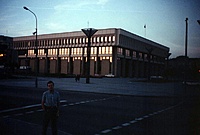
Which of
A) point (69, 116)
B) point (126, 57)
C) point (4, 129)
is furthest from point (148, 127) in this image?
point (126, 57)

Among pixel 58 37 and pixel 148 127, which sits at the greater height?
pixel 58 37

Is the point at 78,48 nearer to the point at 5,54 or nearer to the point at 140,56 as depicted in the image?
the point at 140,56

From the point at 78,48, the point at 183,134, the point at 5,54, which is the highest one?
the point at 78,48

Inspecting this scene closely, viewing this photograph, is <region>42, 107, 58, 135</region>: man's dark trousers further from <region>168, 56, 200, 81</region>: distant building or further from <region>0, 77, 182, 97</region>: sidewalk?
<region>168, 56, 200, 81</region>: distant building

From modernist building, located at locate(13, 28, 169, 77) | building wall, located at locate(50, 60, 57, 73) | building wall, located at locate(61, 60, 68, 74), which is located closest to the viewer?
modernist building, located at locate(13, 28, 169, 77)

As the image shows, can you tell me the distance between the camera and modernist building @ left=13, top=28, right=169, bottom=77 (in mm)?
77875

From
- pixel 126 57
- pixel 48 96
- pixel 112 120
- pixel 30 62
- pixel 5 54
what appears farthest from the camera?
pixel 30 62

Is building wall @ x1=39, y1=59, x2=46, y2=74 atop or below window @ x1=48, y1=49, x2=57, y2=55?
below

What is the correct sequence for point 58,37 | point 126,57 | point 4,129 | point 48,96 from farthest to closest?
point 58,37
point 126,57
point 4,129
point 48,96

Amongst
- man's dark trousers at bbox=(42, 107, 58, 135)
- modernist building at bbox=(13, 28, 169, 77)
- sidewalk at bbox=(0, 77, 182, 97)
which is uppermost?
modernist building at bbox=(13, 28, 169, 77)

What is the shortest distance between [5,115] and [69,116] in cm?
285

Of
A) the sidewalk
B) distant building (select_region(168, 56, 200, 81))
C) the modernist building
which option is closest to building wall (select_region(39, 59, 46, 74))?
the modernist building

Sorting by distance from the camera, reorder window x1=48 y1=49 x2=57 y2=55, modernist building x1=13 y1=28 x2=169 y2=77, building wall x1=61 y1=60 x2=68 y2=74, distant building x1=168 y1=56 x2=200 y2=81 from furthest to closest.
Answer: window x1=48 y1=49 x2=57 y2=55, building wall x1=61 y1=60 x2=68 y2=74, modernist building x1=13 y1=28 x2=169 y2=77, distant building x1=168 y1=56 x2=200 y2=81

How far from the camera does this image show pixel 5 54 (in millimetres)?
14930
